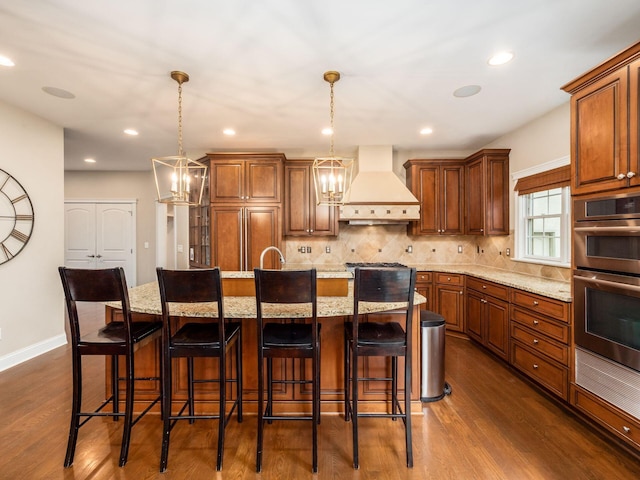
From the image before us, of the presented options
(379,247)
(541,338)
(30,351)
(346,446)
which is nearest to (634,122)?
(541,338)

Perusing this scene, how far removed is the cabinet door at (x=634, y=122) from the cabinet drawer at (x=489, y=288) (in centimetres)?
160

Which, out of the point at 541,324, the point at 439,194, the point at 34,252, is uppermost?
A: the point at 439,194

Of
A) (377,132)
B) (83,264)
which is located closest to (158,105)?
(377,132)

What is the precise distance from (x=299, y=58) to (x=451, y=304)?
→ 139 inches

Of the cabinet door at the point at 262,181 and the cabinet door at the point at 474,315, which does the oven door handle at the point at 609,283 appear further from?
the cabinet door at the point at 262,181

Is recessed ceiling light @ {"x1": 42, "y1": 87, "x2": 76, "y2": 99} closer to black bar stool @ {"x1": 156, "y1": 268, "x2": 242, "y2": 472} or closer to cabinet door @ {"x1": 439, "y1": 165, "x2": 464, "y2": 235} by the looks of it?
black bar stool @ {"x1": 156, "y1": 268, "x2": 242, "y2": 472}

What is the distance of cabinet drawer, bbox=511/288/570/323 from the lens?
2.43m

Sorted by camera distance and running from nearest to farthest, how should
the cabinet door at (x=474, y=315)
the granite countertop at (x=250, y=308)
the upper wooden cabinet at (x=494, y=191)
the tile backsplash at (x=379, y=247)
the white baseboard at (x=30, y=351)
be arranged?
the granite countertop at (x=250, y=308), the white baseboard at (x=30, y=351), the cabinet door at (x=474, y=315), the upper wooden cabinet at (x=494, y=191), the tile backsplash at (x=379, y=247)

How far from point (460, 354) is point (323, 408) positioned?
6.80ft

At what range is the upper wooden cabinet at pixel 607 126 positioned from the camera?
1.87 metres

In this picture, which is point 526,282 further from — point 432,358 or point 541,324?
point 432,358

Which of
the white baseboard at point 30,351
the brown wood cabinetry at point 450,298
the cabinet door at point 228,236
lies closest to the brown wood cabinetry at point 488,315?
the brown wood cabinetry at point 450,298

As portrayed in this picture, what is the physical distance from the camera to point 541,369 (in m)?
2.65

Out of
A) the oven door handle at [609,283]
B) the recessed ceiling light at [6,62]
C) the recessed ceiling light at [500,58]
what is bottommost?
the oven door handle at [609,283]
